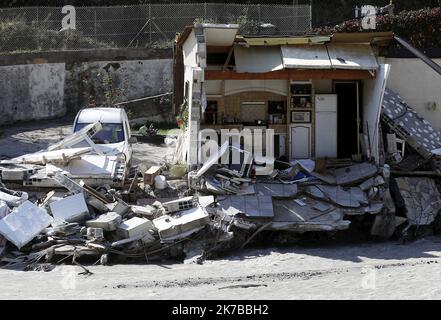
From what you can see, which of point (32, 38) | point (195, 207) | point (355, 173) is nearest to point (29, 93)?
point (32, 38)

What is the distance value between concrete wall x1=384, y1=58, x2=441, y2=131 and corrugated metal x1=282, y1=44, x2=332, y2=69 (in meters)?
3.19

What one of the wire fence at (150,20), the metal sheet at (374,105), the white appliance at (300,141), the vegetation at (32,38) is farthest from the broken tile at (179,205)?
the vegetation at (32,38)

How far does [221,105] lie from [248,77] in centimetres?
127

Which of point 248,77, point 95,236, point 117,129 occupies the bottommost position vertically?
point 95,236

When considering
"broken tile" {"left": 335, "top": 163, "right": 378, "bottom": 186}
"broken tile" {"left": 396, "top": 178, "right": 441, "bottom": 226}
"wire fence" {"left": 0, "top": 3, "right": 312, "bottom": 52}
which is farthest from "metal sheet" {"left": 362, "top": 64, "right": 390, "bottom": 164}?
"wire fence" {"left": 0, "top": 3, "right": 312, "bottom": 52}

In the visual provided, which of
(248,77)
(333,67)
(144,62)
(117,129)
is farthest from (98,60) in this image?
(333,67)

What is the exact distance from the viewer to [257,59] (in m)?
18.0

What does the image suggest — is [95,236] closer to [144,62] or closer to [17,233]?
[17,233]

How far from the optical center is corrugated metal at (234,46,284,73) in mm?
17656

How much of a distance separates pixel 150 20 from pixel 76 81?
4.32 metres

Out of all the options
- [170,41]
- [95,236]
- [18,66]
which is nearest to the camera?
[95,236]

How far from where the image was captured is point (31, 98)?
26.0 metres

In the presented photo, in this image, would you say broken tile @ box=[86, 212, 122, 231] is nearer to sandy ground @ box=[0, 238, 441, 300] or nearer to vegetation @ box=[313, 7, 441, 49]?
sandy ground @ box=[0, 238, 441, 300]

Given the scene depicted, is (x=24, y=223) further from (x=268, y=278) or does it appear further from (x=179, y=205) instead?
(x=268, y=278)
